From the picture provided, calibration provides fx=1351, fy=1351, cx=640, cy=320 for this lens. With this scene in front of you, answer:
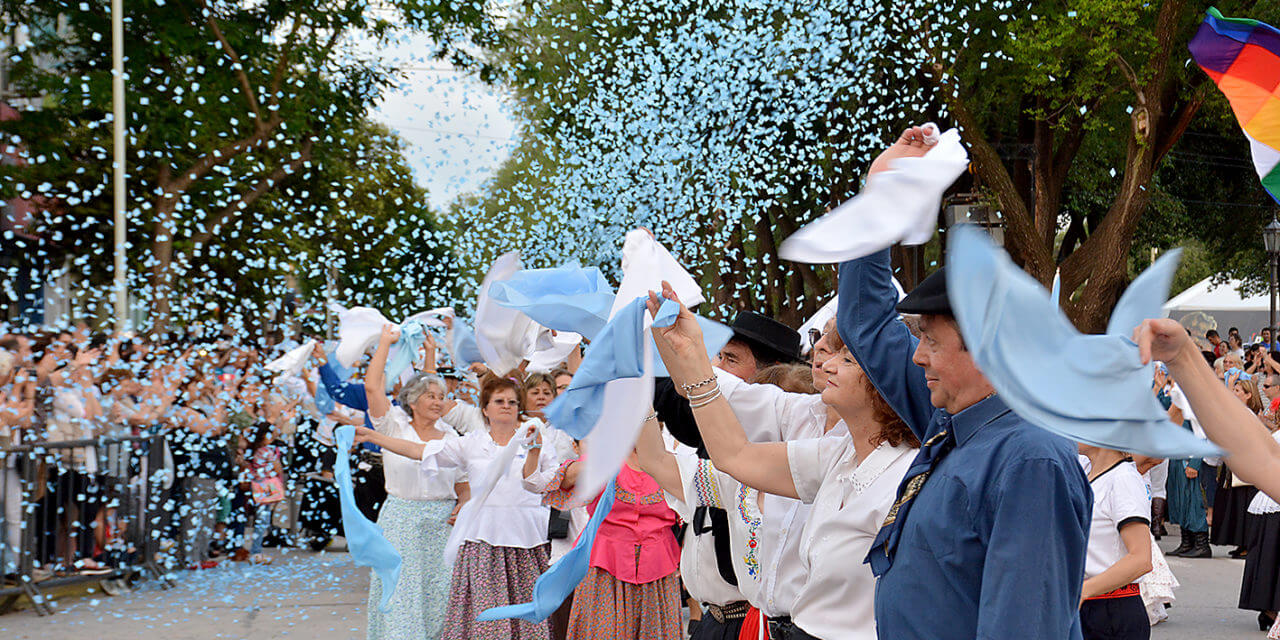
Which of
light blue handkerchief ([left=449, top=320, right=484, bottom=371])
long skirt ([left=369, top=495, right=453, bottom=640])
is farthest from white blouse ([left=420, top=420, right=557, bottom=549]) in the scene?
light blue handkerchief ([left=449, top=320, right=484, bottom=371])

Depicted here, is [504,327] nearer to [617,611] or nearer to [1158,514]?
[617,611]

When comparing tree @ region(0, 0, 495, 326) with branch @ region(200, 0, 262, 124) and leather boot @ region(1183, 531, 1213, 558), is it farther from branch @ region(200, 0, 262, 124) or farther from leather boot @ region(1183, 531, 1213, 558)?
leather boot @ region(1183, 531, 1213, 558)

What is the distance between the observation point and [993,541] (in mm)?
2428

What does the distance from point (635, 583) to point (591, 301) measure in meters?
2.88

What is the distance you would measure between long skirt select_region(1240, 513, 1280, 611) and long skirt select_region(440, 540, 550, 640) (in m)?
5.46

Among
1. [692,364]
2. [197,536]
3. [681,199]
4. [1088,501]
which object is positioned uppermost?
[681,199]

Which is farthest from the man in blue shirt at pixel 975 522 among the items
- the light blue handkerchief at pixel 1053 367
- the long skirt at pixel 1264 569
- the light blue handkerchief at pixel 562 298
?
the long skirt at pixel 1264 569

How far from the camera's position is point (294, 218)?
755 inches

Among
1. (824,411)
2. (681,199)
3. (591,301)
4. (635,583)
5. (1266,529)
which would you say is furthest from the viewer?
(681,199)

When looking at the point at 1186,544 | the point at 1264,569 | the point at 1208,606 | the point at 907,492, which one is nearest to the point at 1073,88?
the point at 1186,544

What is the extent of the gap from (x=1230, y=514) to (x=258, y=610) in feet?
29.0

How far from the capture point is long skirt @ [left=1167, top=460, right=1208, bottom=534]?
544 inches

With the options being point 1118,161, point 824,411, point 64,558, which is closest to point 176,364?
point 64,558

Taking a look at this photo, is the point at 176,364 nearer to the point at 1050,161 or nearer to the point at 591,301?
the point at 591,301
